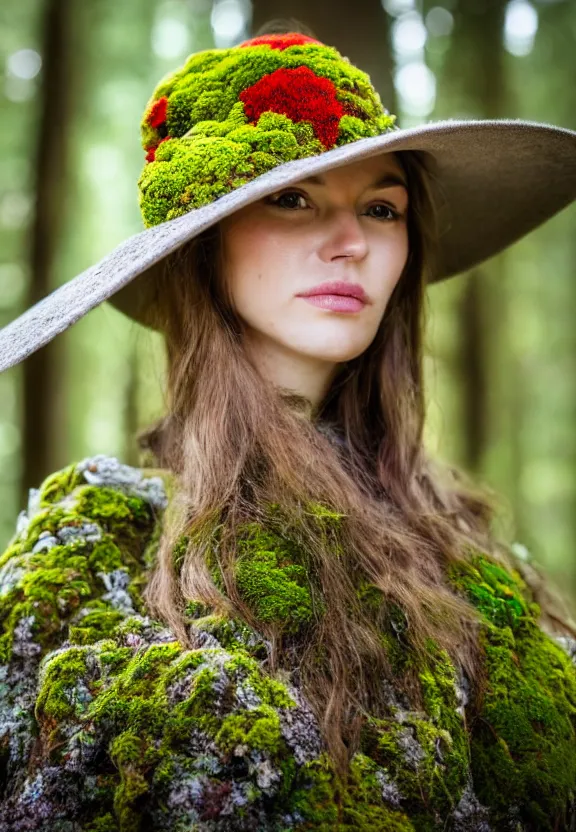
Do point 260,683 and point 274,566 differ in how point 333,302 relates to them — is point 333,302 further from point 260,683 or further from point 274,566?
point 260,683

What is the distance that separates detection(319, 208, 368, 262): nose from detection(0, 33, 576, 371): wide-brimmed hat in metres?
0.17

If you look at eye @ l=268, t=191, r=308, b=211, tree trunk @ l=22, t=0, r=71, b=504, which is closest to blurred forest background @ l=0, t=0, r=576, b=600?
tree trunk @ l=22, t=0, r=71, b=504

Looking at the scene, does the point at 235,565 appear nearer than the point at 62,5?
Yes

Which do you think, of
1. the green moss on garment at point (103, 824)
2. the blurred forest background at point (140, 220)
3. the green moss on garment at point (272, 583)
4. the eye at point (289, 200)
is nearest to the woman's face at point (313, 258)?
the eye at point (289, 200)

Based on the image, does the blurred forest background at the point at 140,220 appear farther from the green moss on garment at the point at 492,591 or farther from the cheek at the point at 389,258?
the green moss on garment at the point at 492,591

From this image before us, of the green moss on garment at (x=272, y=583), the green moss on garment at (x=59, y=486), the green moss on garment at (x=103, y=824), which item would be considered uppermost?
the green moss on garment at (x=59, y=486)

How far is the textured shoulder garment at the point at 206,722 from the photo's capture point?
1.05 metres

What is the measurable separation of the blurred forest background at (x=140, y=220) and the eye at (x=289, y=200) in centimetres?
160

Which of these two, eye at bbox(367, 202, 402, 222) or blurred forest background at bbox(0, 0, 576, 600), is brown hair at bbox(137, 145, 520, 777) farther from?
blurred forest background at bbox(0, 0, 576, 600)

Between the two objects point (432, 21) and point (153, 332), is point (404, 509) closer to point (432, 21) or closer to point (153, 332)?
point (153, 332)

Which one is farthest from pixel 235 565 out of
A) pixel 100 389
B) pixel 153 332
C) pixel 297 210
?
pixel 100 389

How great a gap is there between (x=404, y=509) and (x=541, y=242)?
18.8ft

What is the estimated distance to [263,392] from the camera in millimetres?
1529

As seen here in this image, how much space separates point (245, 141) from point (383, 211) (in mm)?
428
